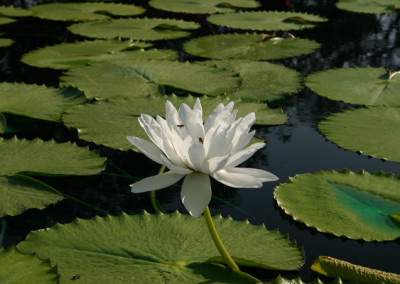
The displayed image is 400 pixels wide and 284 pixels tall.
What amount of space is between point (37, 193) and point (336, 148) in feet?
3.62

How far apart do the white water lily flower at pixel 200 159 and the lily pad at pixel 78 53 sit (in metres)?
2.03

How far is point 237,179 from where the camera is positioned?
37.6 inches

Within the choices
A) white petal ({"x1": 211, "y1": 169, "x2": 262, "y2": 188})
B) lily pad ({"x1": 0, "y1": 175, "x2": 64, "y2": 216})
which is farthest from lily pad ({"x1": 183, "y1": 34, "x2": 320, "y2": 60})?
white petal ({"x1": 211, "y1": 169, "x2": 262, "y2": 188})

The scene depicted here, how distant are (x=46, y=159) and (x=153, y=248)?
0.72 metres

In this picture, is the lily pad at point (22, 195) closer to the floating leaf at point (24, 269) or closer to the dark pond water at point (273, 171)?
the dark pond water at point (273, 171)

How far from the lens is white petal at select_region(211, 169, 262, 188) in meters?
0.93

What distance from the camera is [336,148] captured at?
6.38ft

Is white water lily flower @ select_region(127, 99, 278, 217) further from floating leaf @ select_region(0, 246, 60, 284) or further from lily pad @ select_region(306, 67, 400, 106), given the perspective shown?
lily pad @ select_region(306, 67, 400, 106)

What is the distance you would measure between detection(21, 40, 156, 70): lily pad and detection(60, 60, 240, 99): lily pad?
0.25m

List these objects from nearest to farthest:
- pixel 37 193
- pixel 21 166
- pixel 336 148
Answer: pixel 37 193
pixel 21 166
pixel 336 148

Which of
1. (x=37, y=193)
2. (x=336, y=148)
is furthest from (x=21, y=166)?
(x=336, y=148)

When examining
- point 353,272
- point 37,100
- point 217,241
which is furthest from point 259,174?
point 37,100

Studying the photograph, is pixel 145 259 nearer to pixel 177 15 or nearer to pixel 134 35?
pixel 134 35

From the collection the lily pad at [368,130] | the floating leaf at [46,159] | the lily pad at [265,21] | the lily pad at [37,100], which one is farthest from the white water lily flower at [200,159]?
the lily pad at [265,21]
